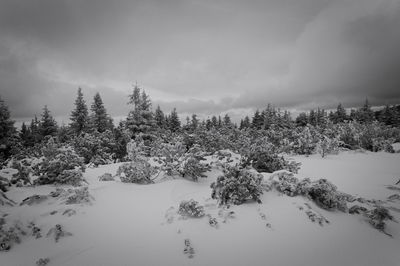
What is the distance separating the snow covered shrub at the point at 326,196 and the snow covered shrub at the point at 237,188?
1.35 metres

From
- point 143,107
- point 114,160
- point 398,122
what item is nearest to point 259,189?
point 114,160

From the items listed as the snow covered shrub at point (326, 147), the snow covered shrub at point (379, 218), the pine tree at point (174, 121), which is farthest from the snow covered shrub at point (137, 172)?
the pine tree at point (174, 121)

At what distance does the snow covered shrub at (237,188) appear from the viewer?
532 centimetres

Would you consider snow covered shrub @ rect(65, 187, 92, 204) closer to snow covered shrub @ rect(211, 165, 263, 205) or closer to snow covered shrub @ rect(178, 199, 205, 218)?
snow covered shrub @ rect(178, 199, 205, 218)

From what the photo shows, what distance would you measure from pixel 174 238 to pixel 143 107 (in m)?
21.5

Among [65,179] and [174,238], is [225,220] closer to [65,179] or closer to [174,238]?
[174,238]

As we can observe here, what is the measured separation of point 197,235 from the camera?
166 inches

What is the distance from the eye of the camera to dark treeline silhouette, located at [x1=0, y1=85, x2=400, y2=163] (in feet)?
55.9

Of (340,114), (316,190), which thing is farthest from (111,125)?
(340,114)

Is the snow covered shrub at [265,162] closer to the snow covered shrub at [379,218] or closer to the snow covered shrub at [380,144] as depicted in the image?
the snow covered shrub at [379,218]

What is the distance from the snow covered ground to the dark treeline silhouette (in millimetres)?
10695

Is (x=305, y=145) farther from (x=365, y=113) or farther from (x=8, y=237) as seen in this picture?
(x=365, y=113)

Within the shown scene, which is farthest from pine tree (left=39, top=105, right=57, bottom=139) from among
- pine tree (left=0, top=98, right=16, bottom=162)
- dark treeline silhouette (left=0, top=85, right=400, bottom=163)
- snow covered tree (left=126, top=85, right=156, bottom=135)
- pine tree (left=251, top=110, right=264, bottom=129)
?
pine tree (left=251, top=110, right=264, bottom=129)

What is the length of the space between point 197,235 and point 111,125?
3792 centimetres
